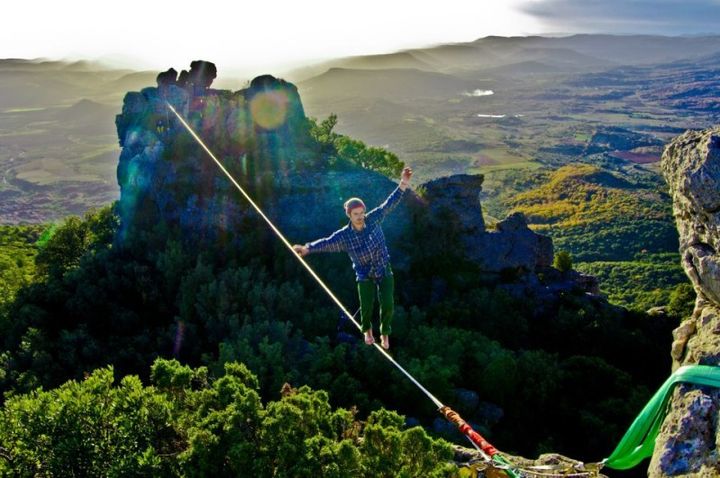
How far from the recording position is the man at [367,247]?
9891 mm

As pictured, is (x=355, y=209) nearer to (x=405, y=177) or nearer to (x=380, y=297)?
(x=405, y=177)

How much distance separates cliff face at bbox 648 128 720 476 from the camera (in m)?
6.66

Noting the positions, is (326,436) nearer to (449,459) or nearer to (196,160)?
(449,459)

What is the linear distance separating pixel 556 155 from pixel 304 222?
595ft

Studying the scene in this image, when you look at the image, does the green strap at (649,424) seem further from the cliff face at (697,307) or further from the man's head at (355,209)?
the man's head at (355,209)

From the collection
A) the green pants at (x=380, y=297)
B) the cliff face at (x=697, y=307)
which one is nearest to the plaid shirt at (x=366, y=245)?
the green pants at (x=380, y=297)

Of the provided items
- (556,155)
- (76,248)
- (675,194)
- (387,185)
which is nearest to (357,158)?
(387,185)

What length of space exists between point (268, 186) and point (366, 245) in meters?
28.0

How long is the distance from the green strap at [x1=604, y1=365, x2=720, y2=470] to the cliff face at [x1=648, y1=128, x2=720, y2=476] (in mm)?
146

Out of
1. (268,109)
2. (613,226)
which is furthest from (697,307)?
(613,226)

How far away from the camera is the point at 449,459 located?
13.5 meters

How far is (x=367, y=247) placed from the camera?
10227 mm

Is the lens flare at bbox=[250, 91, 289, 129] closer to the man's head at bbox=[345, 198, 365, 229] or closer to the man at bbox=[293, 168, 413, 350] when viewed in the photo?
the man at bbox=[293, 168, 413, 350]

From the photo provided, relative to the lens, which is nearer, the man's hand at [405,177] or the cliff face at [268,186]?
the man's hand at [405,177]
